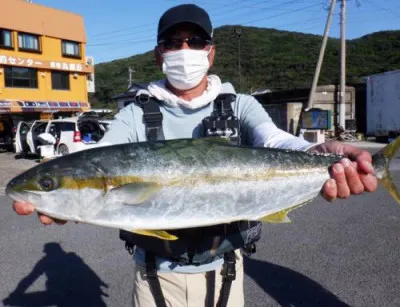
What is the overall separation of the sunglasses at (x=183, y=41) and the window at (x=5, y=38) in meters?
34.1

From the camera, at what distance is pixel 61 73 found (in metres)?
37.1

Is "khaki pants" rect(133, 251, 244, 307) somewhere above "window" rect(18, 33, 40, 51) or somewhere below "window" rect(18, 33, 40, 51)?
below

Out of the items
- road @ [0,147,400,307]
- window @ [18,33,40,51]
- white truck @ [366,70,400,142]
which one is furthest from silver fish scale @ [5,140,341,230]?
window @ [18,33,40,51]

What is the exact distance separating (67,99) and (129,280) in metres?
34.4

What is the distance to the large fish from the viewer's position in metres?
2.03

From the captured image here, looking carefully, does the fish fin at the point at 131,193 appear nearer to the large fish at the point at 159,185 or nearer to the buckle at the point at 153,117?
the large fish at the point at 159,185

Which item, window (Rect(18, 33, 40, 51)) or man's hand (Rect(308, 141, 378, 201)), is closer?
man's hand (Rect(308, 141, 378, 201))

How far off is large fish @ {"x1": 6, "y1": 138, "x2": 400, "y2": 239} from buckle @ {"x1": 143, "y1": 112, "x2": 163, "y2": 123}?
444 mm

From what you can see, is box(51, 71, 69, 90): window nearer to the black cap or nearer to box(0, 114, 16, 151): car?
box(0, 114, 16, 151): car

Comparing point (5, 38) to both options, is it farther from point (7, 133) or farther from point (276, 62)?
point (276, 62)

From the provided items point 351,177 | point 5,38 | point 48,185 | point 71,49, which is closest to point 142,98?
point 48,185

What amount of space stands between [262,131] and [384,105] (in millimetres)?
25697

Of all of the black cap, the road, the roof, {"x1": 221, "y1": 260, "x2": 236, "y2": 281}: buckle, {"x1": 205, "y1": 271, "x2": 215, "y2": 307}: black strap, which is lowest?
the road

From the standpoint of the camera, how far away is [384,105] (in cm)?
2588
